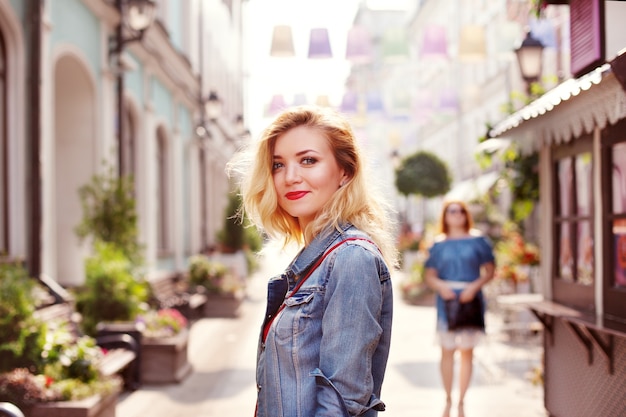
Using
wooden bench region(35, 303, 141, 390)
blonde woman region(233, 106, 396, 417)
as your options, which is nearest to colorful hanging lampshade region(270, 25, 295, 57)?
wooden bench region(35, 303, 141, 390)

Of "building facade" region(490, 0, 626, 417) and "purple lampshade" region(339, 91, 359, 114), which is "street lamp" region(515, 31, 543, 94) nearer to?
"building facade" region(490, 0, 626, 417)

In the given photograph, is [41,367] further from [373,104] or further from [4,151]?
[373,104]

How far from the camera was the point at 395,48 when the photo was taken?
57.5 feet

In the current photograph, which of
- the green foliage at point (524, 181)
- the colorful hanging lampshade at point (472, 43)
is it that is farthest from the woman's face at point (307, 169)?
the colorful hanging lampshade at point (472, 43)

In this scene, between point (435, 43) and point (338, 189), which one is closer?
point (338, 189)

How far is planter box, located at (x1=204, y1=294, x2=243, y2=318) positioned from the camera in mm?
16375

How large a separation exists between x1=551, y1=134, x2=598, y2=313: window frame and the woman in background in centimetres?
58

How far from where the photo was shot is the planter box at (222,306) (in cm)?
1638

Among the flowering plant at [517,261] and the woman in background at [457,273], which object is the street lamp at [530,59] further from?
the flowering plant at [517,261]

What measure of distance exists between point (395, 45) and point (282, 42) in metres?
3.26

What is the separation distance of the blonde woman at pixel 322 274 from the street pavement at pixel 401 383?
3143mm

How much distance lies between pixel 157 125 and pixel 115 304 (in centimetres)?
971

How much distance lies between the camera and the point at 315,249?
2.37 meters

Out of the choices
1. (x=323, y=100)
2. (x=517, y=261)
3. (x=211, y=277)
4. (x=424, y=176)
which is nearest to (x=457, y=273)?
(x=517, y=261)
